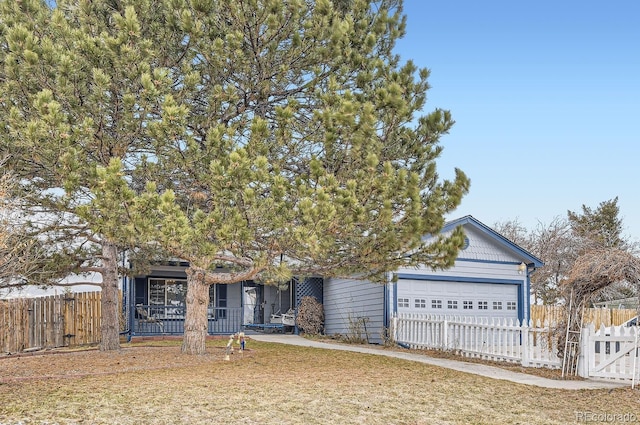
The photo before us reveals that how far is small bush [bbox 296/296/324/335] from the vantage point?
21656 mm

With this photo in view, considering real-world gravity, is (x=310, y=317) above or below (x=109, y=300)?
below

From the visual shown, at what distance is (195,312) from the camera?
12.4 metres

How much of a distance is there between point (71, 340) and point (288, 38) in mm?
11280

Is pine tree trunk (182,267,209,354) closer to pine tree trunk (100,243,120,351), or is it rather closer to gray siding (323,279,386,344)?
pine tree trunk (100,243,120,351)

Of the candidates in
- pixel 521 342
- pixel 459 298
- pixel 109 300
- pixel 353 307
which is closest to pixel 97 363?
pixel 109 300

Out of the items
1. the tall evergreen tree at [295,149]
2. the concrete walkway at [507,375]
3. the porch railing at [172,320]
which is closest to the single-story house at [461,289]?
the concrete walkway at [507,375]

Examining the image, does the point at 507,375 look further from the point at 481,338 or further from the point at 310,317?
the point at 310,317

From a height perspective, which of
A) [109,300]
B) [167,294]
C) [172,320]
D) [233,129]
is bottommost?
[172,320]

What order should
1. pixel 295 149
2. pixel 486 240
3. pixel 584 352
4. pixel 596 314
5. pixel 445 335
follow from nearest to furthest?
pixel 295 149 < pixel 584 352 < pixel 445 335 < pixel 486 240 < pixel 596 314

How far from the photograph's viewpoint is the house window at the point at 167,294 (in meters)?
22.7

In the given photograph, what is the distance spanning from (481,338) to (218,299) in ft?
39.4

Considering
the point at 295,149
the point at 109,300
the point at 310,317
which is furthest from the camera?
the point at 310,317

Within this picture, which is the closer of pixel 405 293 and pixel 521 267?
pixel 405 293

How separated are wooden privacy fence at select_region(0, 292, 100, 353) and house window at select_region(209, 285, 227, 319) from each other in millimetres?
5763
